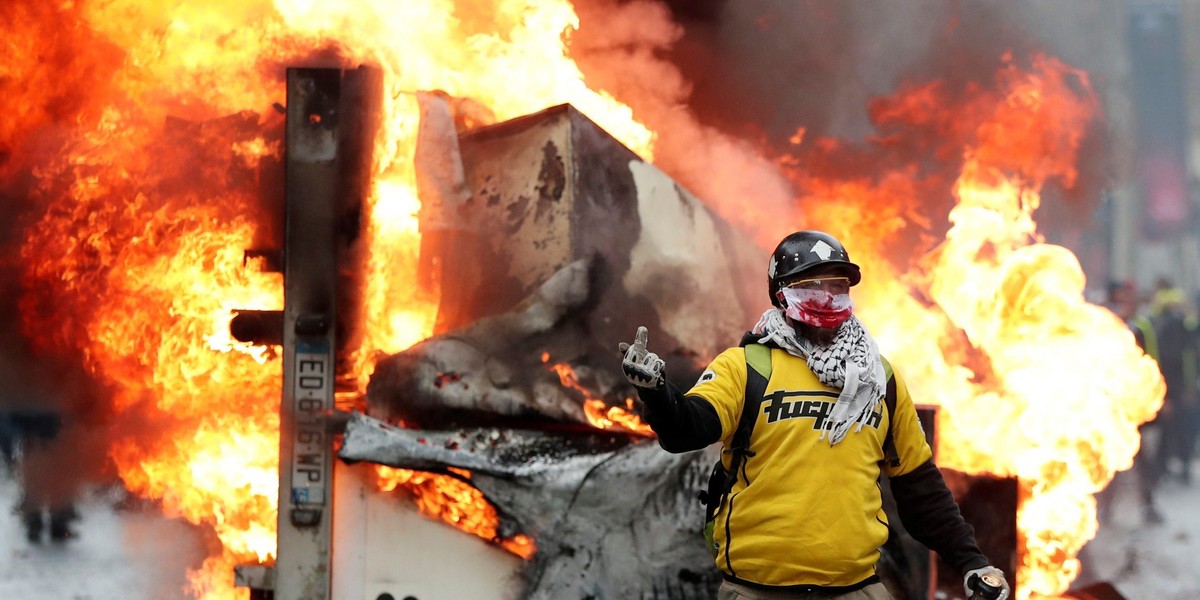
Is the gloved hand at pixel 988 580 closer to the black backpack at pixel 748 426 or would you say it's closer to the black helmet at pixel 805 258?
the black backpack at pixel 748 426

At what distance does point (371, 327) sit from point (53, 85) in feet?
7.58

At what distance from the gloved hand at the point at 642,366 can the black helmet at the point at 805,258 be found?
0.63m

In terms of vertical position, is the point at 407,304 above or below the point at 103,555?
above

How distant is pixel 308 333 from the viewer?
14.8 feet

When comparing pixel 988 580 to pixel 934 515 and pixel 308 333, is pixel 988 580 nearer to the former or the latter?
pixel 934 515

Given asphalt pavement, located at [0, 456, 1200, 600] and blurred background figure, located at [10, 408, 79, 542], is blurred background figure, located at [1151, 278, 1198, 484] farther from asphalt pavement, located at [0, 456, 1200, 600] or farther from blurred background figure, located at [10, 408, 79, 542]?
blurred background figure, located at [10, 408, 79, 542]

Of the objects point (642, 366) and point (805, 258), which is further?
point (805, 258)

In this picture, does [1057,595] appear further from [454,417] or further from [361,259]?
[361,259]

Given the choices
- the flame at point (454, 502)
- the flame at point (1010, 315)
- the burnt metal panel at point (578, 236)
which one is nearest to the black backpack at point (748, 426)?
the flame at point (454, 502)

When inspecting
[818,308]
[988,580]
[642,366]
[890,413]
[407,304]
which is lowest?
[988,580]

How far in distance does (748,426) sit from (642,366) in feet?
1.58

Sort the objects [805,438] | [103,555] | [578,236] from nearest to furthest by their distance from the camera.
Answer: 1. [805,438]
2. [578,236]
3. [103,555]

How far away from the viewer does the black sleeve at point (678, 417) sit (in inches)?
106

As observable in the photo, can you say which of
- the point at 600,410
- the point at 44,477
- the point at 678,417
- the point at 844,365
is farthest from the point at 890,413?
the point at 44,477
